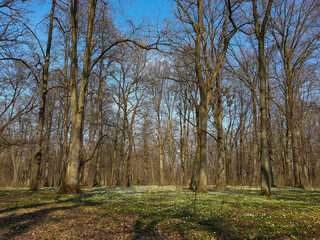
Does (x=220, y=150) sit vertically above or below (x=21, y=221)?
above

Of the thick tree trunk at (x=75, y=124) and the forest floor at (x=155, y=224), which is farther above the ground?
the thick tree trunk at (x=75, y=124)

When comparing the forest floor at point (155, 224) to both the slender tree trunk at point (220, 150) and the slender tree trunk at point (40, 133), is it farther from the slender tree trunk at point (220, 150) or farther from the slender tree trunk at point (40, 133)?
the slender tree trunk at point (220, 150)

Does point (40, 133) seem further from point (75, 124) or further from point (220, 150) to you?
point (220, 150)

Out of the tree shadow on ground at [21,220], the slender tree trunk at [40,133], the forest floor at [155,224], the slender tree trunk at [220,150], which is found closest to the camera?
the forest floor at [155,224]

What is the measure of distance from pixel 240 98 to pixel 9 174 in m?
46.5

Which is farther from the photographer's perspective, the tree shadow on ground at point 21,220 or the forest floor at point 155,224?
the tree shadow on ground at point 21,220

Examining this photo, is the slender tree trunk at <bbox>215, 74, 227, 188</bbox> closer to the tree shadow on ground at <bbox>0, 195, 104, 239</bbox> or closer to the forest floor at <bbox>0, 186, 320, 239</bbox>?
the forest floor at <bbox>0, 186, 320, 239</bbox>

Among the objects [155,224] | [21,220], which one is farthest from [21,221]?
[155,224]

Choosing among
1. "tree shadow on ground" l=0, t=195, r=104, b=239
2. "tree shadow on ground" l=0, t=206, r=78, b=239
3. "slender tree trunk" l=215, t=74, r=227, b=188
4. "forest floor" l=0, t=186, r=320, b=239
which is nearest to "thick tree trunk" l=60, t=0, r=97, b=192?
"tree shadow on ground" l=0, t=195, r=104, b=239

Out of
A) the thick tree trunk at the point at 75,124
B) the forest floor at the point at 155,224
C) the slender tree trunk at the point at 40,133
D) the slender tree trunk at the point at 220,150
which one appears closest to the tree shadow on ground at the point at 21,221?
the forest floor at the point at 155,224

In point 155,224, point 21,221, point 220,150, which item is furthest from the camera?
point 220,150

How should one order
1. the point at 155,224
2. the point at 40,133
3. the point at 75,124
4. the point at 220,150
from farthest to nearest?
the point at 220,150
the point at 40,133
the point at 75,124
the point at 155,224

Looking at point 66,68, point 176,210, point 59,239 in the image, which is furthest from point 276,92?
point 59,239

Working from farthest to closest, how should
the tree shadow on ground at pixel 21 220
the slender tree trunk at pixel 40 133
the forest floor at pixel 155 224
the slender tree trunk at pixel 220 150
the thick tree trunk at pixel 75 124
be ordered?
1. the slender tree trunk at pixel 220 150
2. the slender tree trunk at pixel 40 133
3. the thick tree trunk at pixel 75 124
4. the tree shadow on ground at pixel 21 220
5. the forest floor at pixel 155 224
